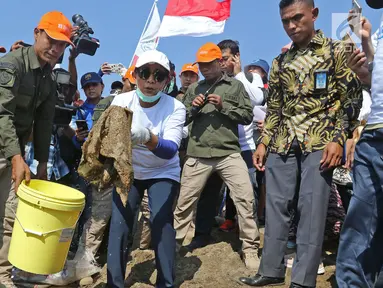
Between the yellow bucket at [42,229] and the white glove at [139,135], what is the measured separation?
1.89 feet

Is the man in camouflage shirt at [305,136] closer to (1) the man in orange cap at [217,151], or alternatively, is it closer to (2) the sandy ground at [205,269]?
(2) the sandy ground at [205,269]

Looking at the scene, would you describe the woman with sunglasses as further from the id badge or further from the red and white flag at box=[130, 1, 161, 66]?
the red and white flag at box=[130, 1, 161, 66]

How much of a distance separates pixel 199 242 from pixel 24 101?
2443 mm

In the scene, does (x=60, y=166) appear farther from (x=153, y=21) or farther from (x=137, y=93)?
(x=153, y=21)

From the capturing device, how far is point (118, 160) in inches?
116

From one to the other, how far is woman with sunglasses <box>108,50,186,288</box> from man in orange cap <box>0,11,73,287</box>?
78 centimetres

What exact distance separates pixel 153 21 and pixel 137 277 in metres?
Result: 6.01

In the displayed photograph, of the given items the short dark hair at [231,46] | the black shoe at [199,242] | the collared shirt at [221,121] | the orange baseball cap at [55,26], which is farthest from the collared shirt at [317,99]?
the short dark hair at [231,46]

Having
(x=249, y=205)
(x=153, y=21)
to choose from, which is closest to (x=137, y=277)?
(x=249, y=205)

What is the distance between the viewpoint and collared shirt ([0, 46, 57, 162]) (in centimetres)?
324

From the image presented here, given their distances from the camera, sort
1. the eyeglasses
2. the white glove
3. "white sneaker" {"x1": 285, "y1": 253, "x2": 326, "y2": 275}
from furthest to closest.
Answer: "white sneaker" {"x1": 285, "y1": 253, "x2": 326, "y2": 275}
the eyeglasses
the white glove

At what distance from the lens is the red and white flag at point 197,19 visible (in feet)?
26.0

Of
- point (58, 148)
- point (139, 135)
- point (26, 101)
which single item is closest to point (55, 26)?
point (26, 101)

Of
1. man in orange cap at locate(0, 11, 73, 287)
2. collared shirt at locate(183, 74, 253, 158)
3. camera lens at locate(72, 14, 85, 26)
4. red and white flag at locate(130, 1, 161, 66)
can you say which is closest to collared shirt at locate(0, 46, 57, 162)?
man in orange cap at locate(0, 11, 73, 287)
